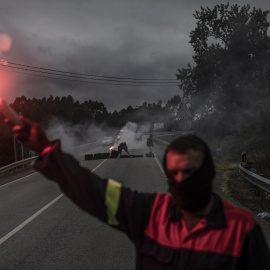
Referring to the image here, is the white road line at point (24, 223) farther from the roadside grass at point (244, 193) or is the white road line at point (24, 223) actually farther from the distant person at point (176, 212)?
the distant person at point (176, 212)

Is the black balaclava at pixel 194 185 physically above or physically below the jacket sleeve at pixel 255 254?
above

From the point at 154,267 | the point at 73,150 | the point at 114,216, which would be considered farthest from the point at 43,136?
the point at 73,150

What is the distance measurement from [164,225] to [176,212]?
9cm

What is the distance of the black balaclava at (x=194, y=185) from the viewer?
1.76m

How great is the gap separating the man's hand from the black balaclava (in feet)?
2.12

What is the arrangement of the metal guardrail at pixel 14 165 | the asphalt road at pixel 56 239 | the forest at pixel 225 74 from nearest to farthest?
the asphalt road at pixel 56 239, the metal guardrail at pixel 14 165, the forest at pixel 225 74

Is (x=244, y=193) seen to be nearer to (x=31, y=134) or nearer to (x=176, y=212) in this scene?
(x=176, y=212)

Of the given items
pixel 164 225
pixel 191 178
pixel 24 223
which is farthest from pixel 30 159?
pixel 191 178

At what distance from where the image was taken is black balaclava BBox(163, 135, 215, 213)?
1764 mm

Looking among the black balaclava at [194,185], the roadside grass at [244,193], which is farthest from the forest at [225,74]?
the black balaclava at [194,185]

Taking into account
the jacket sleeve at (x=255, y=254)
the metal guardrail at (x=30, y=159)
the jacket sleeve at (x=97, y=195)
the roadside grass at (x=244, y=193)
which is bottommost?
the metal guardrail at (x=30, y=159)

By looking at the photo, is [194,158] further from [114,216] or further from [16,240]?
[16,240]

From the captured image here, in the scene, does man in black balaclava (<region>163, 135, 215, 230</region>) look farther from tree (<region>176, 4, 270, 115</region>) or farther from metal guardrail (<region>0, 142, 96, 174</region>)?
tree (<region>176, 4, 270, 115</region>)

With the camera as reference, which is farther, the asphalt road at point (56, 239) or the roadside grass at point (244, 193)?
the roadside grass at point (244, 193)
